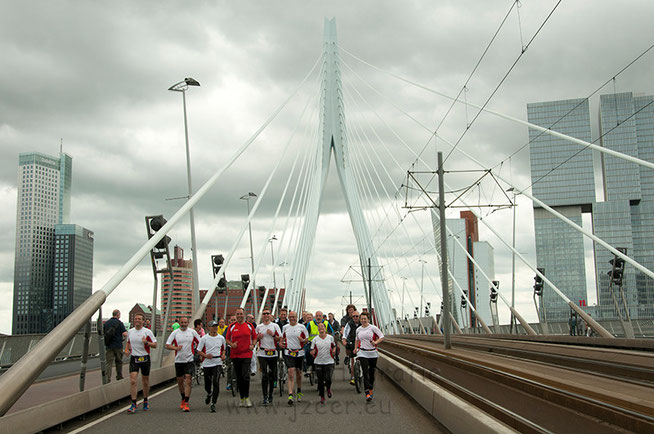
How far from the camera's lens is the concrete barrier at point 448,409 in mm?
7675

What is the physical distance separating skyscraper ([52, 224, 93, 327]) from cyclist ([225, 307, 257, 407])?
16190cm

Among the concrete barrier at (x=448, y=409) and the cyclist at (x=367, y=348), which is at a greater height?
the cyclist at (x=367, y=348)

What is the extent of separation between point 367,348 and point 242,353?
2.31m

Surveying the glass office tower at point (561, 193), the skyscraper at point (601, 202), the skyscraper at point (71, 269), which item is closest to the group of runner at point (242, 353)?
the skyscraper at point (601, 202)

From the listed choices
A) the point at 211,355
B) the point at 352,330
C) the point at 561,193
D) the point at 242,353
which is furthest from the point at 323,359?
the point at 561,193

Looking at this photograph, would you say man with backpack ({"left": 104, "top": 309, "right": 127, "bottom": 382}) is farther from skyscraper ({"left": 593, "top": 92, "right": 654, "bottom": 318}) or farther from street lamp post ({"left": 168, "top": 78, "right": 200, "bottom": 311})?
skyscraper ({"left": 593, "top": 92, "right": 654, "bottom": 318})

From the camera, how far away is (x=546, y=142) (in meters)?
180

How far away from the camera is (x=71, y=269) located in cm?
17375

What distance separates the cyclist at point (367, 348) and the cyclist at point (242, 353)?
2.01 metres

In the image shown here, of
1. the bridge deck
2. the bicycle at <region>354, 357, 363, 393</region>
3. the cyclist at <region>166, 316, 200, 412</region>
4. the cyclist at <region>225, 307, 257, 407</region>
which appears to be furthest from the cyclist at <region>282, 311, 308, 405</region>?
the cyclist at <region>166, 316, 200, 412</region>

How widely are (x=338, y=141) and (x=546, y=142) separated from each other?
145246mm

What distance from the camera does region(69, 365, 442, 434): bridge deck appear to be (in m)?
10.0

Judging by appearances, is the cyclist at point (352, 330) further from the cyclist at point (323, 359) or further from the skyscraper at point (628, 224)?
the skyscraper at point (628, 224)

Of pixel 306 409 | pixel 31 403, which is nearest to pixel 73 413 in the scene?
pixel 31 403
